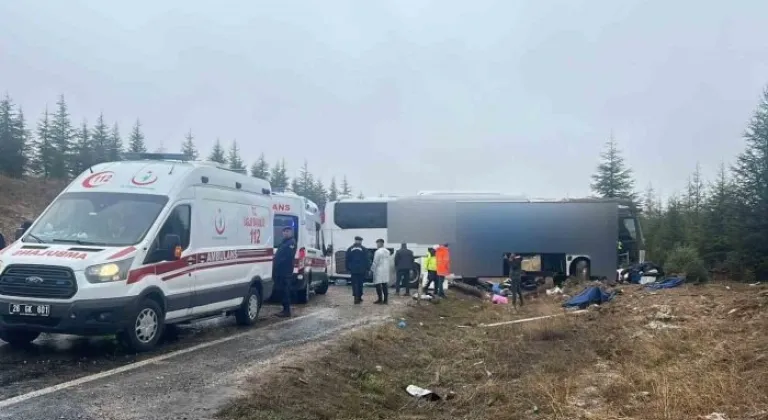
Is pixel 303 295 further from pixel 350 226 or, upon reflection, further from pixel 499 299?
pixel 350 226

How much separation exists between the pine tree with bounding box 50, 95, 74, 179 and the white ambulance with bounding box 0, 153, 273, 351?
4643 cm

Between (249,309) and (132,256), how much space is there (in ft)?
13.6

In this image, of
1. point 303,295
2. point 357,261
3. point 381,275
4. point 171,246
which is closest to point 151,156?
point 171,246

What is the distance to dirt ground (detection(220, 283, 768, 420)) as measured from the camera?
23.4ft

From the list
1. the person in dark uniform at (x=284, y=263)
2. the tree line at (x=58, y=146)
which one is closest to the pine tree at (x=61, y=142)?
the tree line at (x=58, y=146)

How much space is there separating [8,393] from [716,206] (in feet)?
115

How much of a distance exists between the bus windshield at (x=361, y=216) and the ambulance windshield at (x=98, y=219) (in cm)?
1731

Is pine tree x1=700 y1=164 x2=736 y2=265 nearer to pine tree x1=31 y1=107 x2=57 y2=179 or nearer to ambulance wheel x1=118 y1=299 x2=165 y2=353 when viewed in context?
ambulance wheel x1=118 y1=299 x2=165 y2=353

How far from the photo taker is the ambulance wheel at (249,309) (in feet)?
41.3

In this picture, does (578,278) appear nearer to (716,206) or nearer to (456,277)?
(456,277)

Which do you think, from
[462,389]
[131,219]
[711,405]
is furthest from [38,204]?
[711,405]

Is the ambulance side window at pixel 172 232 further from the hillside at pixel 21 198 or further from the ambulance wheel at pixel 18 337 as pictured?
the hillside at pixel 21 198

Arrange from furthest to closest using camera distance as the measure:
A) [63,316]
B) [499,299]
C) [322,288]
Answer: [499,299]
[322,288]
[63,316]

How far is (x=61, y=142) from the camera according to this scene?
2270 inches
